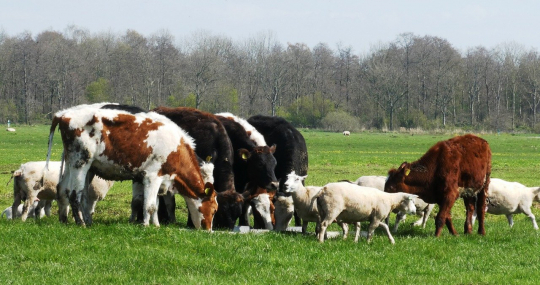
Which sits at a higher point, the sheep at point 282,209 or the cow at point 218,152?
the cow at point 218,152

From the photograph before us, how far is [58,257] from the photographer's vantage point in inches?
382

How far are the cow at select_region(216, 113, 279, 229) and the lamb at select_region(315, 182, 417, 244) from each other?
9.28 feet

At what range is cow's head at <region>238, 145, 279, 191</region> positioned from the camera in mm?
15156

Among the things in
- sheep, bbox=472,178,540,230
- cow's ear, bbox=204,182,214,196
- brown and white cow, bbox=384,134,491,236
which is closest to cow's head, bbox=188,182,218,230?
cow's ear, bbox=204,182,214,196

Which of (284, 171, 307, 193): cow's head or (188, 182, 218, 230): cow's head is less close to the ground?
(284, 171, 307, 193): cow's head

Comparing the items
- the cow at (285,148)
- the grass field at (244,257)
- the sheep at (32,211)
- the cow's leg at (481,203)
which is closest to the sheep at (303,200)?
the grass field at (244,257)

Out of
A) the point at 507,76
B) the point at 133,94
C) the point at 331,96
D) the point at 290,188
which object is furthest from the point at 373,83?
the point at 290,188

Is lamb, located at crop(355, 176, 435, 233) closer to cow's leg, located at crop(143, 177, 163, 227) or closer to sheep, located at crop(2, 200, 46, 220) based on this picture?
cow's leg, located at crop(143, 177, 163, 227)

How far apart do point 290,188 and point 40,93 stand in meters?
92.5

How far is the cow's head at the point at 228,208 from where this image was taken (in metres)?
14.6

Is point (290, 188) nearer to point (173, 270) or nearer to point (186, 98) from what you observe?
point (173, 270)

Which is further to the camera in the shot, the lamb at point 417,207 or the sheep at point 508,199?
the sheep at point 508,199

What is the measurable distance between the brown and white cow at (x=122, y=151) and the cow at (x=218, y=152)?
152cm

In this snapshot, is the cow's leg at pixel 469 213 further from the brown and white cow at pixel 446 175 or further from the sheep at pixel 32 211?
the sheep at pixel 32 211
